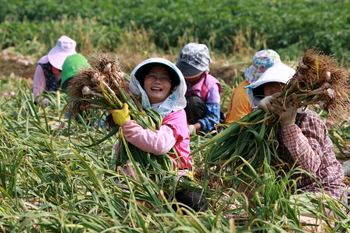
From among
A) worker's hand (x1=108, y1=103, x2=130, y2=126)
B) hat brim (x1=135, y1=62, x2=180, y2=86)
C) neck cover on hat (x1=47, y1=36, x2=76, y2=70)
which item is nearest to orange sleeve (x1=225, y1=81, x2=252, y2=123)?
hat brim (x1=135, y1=62, x2=180, y2=86)

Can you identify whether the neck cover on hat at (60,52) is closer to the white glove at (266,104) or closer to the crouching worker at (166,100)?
the crouching worker at (166,100)

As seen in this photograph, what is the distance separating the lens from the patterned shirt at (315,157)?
9.20 feet

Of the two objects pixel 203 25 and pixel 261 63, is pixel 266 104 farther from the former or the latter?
pixel 203 25

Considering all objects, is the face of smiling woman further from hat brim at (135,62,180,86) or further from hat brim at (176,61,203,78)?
hat brim at (176,61,203,78)

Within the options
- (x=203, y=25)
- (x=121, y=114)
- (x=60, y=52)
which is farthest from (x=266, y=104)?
(x=203, y=25)

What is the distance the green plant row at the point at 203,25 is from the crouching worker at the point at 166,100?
14.8 feet

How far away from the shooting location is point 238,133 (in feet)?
9.05

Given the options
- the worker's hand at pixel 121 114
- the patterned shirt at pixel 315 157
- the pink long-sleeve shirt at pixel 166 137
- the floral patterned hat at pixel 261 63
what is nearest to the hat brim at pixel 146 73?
the pink long-sleeve shirt at pixel 166 137

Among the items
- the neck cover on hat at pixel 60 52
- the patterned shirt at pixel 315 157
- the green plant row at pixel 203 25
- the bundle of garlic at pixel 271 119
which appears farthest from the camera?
the green plant row at pixel 203 25

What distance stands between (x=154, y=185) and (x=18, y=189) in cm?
79

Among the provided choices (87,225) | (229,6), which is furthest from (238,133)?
(229,6)

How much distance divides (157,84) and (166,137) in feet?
1.11

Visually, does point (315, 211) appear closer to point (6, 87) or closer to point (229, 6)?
point (6, 87)

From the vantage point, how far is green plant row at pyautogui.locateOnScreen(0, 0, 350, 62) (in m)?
8.44
